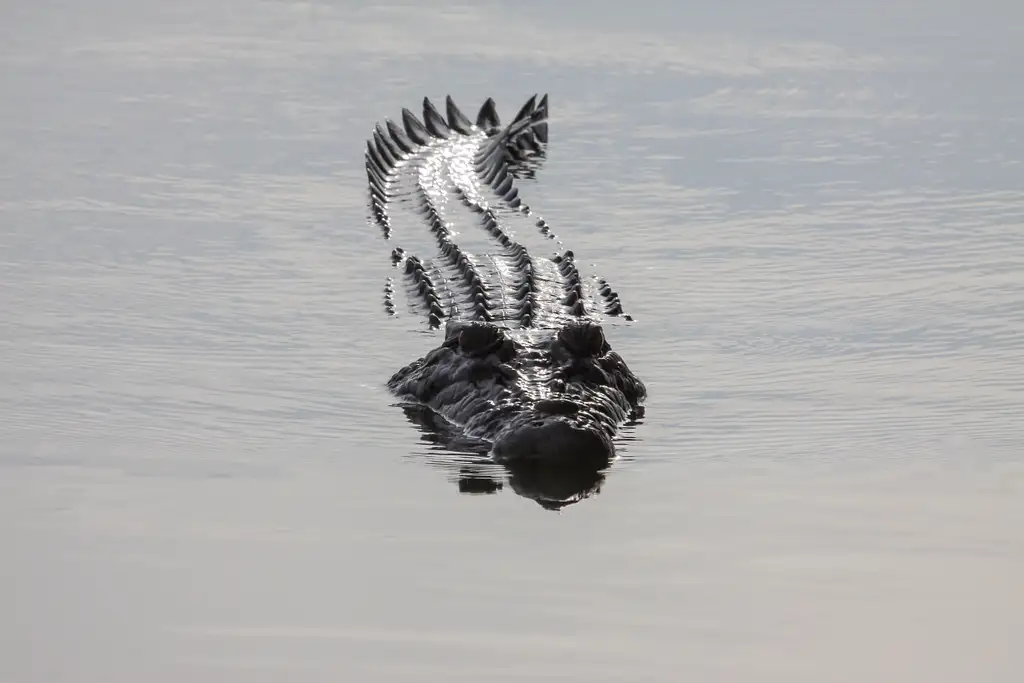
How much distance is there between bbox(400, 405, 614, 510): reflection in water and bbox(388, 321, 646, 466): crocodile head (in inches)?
1.4

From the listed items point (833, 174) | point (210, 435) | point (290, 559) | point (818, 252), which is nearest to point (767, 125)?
point (833, 174)

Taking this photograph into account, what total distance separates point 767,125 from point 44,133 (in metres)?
6.16

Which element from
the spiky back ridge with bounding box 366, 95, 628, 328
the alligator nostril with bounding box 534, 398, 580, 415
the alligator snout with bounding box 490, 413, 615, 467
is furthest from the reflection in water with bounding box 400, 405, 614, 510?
the spiky back ridge with bounding box 366, 95, 628, 328

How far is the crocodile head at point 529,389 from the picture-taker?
8531mm

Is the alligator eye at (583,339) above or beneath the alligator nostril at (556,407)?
above

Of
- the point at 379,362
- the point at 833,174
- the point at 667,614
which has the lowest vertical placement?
the point at 667,614

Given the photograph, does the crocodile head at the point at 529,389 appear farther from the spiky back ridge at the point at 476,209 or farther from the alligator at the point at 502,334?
the spiky back ridge at the point at 476,209

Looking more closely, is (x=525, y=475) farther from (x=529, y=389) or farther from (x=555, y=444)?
(x=529, y=389)

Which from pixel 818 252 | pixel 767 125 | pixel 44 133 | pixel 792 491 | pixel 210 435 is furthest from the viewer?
pixel 767 125

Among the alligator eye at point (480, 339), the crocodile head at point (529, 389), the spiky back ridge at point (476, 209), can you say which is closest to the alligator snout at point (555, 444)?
the crocodile head at point (529, 389)

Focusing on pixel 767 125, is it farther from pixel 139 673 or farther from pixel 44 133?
pixel 139 673

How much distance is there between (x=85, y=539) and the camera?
7406mm

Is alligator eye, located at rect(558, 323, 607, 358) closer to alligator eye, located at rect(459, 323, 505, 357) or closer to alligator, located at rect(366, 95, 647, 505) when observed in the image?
alligator, located at rect(366, 95, 647, 505)

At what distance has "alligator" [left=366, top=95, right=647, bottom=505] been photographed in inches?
344
